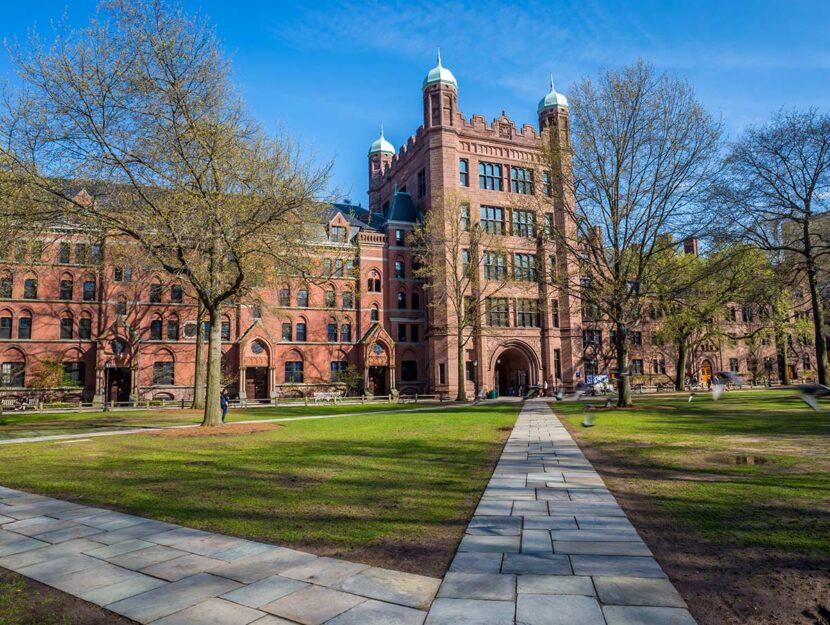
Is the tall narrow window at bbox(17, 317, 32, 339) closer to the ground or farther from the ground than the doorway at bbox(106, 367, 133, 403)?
farther from the ground

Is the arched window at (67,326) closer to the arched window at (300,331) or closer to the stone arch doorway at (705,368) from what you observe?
the arched window at (300,331)

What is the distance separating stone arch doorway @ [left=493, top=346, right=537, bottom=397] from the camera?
48.5 m

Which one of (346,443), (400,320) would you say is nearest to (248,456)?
(346,443)

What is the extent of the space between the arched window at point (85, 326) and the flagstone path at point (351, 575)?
40.4 metres

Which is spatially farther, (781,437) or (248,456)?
(781,437)

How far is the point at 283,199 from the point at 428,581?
48.7ft

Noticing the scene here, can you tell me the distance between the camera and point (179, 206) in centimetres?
1606

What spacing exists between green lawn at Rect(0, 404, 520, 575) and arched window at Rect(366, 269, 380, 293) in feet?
109

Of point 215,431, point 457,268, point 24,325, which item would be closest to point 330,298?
point 457,268

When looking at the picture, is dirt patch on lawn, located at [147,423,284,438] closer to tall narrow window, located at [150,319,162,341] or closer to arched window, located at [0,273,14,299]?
tall narrow window, located at [150,319,162,341]

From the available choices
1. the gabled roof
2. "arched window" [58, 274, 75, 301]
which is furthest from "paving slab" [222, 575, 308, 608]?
the gabled roof

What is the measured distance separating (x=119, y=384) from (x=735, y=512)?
4632cm

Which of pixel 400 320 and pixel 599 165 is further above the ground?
pixel 599 165

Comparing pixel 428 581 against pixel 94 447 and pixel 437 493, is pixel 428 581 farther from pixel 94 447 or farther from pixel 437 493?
pixel 94 447
